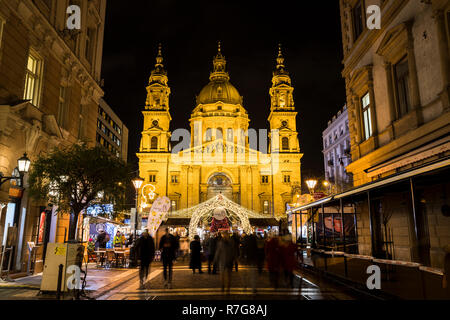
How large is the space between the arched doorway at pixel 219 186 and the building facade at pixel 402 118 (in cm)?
4245

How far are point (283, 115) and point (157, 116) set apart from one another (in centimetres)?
2293

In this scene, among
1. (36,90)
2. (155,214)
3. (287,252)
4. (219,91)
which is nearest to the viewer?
(287,252)

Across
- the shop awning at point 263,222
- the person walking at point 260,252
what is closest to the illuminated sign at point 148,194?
the shop awning at point 263,222

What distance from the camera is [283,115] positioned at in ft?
202

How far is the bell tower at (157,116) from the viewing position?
60.4m

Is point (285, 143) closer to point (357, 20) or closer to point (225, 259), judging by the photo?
point (357, 20)

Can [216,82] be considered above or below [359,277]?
above

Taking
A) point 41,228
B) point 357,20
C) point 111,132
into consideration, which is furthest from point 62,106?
point 111,132

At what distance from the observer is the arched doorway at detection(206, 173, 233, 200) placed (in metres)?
58.9

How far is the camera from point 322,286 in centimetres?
1104

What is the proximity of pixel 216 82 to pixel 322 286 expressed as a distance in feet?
217

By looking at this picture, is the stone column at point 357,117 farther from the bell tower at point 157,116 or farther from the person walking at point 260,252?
the bell tower at point 157,116

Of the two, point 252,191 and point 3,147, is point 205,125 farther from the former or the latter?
point 3,147

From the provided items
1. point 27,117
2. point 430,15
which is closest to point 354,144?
point 430,15
